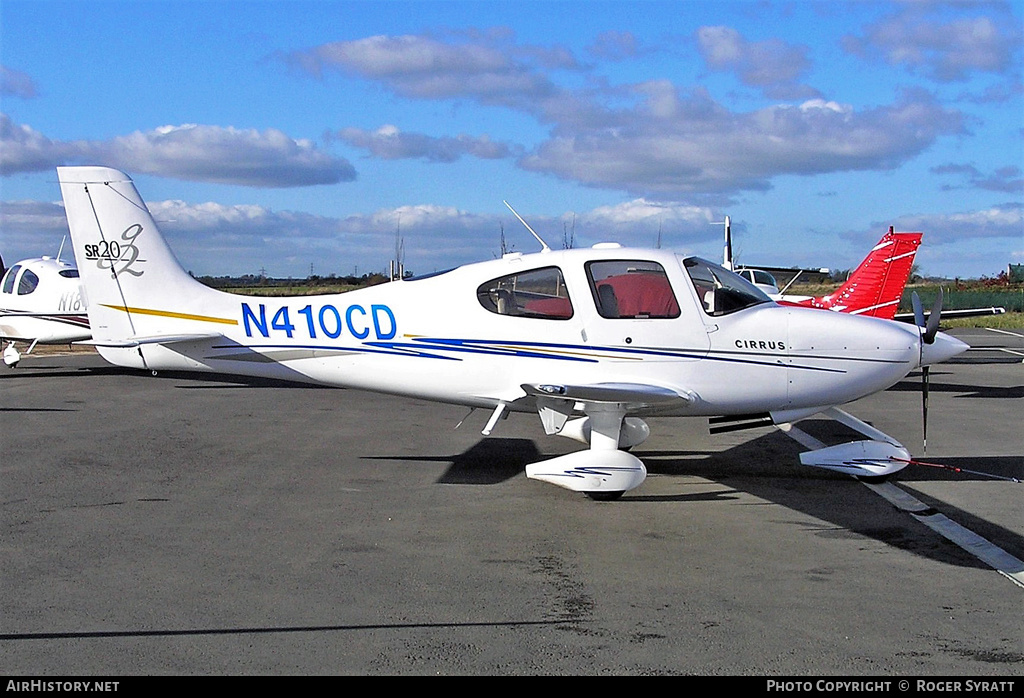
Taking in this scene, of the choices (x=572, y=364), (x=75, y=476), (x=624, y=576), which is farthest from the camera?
(x=75, y=476)

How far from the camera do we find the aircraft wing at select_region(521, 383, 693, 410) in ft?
25.6

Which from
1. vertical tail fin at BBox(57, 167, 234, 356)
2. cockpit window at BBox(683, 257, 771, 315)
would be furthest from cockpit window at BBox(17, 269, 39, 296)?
cockpit window at BBox(683, 257, 771, 315)

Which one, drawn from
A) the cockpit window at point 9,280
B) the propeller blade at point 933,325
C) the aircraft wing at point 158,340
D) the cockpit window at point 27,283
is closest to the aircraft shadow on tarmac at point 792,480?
the propeller blade at point 933,325

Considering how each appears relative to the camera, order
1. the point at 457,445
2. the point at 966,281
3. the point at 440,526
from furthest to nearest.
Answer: the point at 966,281 → the point at 457,445 → the point at 440,526

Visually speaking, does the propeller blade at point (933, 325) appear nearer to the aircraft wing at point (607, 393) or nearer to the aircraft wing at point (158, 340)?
the aircraft wing at point (607, 393)

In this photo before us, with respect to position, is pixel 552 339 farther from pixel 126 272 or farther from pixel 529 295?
pixel 126 272

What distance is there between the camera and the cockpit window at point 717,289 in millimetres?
8414

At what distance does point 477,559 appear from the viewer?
6.37m

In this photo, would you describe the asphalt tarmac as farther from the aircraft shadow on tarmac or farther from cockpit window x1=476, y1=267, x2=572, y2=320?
cockpit window x1=476, y1=267, x2=572, y2=320

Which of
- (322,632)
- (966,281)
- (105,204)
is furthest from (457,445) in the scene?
(966,281)

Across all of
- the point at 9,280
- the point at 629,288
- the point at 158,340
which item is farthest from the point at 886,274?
the point at 9,280
